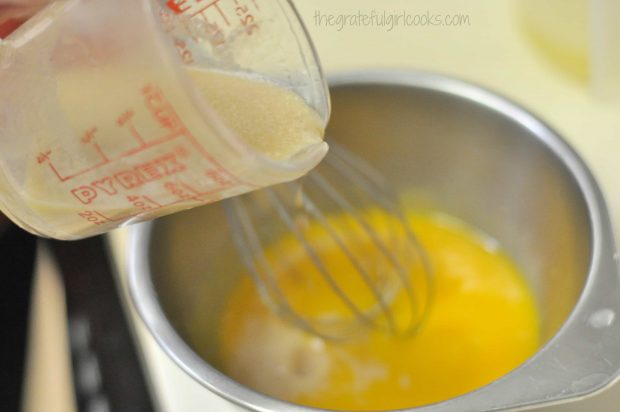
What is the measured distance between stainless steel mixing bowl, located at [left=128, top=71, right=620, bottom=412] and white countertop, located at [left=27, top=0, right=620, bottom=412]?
47 millimetres

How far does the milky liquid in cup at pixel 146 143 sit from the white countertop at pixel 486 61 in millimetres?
218

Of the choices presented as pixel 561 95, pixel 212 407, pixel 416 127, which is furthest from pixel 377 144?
pixel 212 407

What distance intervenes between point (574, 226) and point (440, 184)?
183 millimetres

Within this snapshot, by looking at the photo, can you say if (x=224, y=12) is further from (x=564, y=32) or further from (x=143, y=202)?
(x=564, y=32)

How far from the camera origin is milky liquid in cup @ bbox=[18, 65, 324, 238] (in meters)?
0.36

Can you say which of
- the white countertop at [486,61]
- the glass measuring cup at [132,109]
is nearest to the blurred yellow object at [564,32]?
the white countertop at [486,61]

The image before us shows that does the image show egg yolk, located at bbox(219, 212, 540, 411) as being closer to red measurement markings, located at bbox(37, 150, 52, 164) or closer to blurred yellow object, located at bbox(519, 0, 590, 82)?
blurred yellow object, located at bbox(519, 0, 590, 82)

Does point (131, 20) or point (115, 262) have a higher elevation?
point (131, 20)

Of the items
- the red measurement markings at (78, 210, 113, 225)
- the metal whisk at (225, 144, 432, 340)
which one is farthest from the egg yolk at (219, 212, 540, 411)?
the red measurement markings at (78, 210, 113, 225)

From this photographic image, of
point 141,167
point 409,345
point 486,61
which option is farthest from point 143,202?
point 486,61

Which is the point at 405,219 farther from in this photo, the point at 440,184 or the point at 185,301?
the point at 185,301

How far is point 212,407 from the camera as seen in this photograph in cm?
56

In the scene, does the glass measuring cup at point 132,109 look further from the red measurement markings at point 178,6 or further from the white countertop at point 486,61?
the white countertop at point 486,61

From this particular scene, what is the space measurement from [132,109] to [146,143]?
0.06 feet
